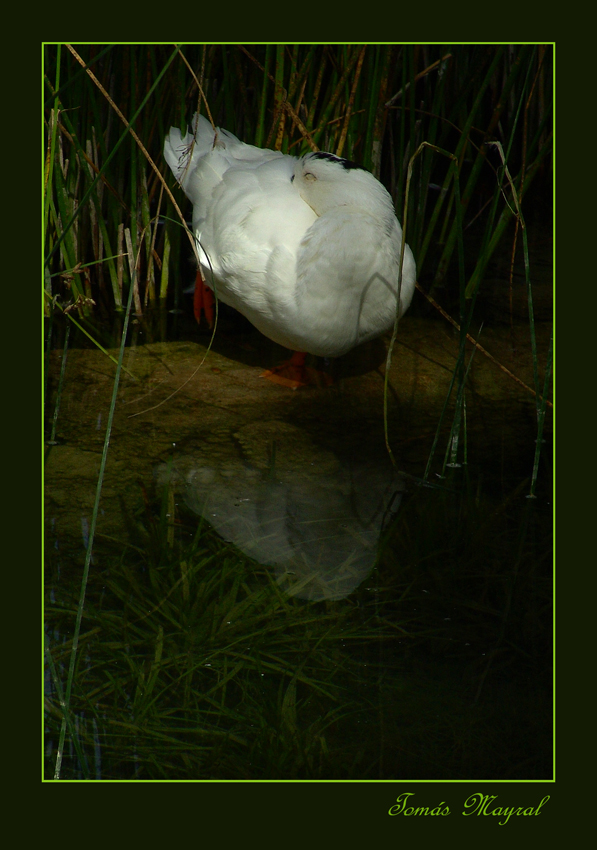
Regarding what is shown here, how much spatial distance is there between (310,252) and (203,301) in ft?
3.26

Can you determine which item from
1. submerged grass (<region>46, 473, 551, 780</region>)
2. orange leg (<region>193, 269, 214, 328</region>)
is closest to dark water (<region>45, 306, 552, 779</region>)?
submerged grass (<region>46, 473, 551, 780</region>)

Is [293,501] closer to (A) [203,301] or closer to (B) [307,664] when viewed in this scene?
(B) [307,664]

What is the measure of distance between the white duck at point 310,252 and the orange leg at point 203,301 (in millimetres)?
411

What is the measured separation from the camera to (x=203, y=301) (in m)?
3.66

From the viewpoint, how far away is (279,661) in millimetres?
1894

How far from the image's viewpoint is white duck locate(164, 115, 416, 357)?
2.80m

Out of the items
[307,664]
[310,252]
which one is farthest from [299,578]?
[310,252]

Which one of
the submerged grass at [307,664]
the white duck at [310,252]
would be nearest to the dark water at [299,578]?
the submerged grass at [307,664]

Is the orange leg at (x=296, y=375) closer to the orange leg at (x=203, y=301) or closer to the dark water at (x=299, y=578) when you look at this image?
the dark water at (x=299, y=578)

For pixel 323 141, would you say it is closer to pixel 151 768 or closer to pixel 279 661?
pixel 279 661

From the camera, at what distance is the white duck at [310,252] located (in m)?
2.80

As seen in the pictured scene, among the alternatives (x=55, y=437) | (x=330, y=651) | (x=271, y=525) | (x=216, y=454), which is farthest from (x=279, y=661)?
(x=55, y=437)

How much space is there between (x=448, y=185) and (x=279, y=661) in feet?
9.20

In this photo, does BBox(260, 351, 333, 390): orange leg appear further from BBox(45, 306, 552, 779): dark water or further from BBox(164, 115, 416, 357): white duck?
BBox(164, 115, 416, 357): white duck
